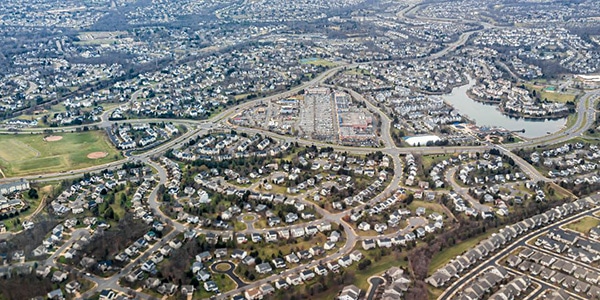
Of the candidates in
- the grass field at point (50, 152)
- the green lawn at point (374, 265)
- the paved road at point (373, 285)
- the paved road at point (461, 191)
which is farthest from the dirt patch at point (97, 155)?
the paved road at point (461, 191)

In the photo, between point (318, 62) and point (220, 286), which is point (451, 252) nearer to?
point (220, 286)

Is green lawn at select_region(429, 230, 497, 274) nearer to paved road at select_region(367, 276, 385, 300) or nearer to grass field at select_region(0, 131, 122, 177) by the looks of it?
paved road at select_region(367, 276, 385, 300)

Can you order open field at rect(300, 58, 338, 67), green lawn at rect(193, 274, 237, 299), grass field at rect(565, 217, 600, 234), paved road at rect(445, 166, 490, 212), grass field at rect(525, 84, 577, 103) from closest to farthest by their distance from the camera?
green lawn at rect(193, 274, 237, 299) < grass field at rect(565, 217, 600, 234) < paved road at rect(445, 166, 490, 212) < grass field at rect(525, 84, 577, 103) < open field at rect(300, 58, 338, 67)

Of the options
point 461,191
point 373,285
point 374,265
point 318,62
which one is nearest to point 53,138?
point 374,265

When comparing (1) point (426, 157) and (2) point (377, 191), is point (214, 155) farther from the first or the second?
(1) point (426, 157)

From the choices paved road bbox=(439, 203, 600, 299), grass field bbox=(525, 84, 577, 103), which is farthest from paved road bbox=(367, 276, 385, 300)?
grass field bbox=(525, 84, 577, 103)
